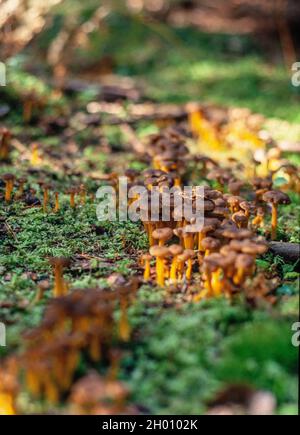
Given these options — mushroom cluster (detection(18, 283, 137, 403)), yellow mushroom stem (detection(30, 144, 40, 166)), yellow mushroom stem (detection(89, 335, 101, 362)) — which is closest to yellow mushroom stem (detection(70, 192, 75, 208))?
yellow mushroom stem (detection(30, 144, 40, 166))

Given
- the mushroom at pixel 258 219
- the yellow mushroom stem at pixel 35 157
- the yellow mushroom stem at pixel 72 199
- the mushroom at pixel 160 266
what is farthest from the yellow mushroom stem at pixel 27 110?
the mushroom at pixel 160 266

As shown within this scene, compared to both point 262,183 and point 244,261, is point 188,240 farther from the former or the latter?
point 262,183

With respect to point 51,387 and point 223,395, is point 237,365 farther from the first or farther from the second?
point 51,387

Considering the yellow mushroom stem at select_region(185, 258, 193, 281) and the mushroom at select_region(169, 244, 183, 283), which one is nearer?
the mushroom at select_region(169, 244, 183, 283)

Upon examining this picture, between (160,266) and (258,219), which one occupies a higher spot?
(258,219)

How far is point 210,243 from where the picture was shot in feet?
12.9

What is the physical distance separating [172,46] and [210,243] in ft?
31.8

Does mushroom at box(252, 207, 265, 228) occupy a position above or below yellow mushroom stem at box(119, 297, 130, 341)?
above

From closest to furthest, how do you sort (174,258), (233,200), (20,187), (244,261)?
(244,261) → (174,258) → (233,200) → (20,187)

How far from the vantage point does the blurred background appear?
32.4ft

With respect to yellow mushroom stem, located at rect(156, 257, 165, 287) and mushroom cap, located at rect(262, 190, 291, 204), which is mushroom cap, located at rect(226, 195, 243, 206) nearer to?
mushroom cap, located at rect(262, 190, 291, 204)

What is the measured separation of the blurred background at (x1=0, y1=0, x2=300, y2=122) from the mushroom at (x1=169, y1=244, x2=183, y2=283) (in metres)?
5.62

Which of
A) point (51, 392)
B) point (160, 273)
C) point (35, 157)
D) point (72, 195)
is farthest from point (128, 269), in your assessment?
point (35, 157)

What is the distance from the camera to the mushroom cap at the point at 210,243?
12.9 feet
